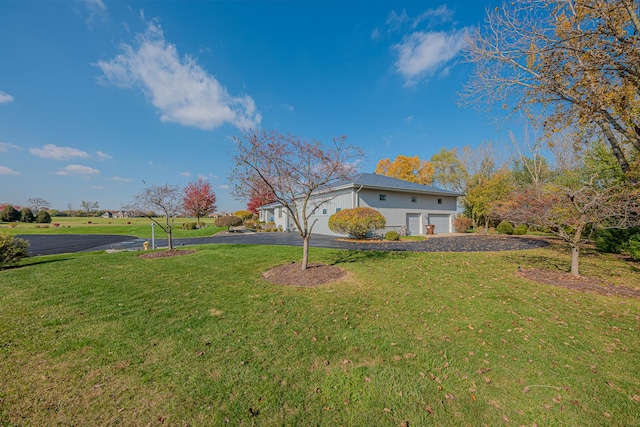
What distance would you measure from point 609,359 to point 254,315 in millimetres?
5198

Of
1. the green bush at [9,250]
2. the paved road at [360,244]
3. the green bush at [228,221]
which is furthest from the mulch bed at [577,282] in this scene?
the green bush at [228,221]

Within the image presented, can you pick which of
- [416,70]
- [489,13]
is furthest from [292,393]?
[416,70]

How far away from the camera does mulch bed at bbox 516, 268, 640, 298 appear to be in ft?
18.7

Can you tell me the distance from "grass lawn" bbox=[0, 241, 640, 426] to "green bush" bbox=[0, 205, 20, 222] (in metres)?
48.2

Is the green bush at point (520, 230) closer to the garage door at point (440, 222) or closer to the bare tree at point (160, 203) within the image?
the garage door at point (440, 222)

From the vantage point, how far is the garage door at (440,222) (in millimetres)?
21316

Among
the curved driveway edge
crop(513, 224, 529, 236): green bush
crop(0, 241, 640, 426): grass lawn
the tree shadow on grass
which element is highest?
crop(513, 224, 529, 236): green bush

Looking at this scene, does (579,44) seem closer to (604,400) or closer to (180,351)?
(604,400)

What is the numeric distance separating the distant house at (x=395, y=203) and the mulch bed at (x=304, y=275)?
27.9 ft

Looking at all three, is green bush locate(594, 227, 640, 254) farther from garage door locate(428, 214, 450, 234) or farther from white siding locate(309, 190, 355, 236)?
white siding locate(309, 190, 355, 236)

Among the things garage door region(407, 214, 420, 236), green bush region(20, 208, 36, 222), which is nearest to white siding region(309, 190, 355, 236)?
garage door region(407, 214, 420, 236)

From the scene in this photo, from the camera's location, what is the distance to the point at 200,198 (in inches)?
1198

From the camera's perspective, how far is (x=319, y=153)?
7066mm

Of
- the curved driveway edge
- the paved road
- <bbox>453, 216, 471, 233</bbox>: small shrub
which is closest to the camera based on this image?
the paved road
